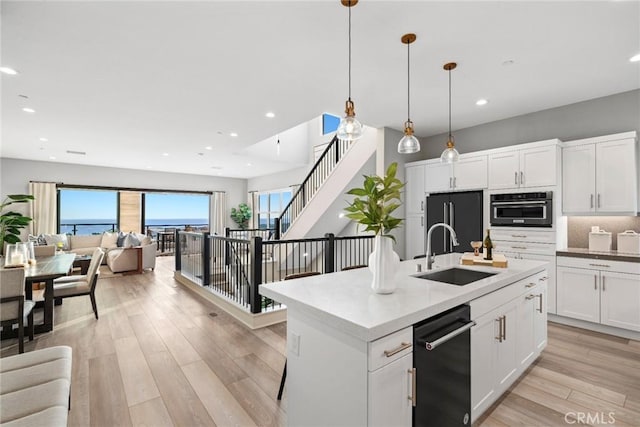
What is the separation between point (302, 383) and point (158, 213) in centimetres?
1117

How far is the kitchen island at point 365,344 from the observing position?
4.21 ft

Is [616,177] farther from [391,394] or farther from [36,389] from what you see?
[36,389]

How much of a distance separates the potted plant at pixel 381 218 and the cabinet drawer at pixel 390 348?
355 millimetres

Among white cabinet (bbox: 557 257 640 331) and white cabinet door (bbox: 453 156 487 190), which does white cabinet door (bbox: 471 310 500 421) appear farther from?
white cabinet door (bbox: 453 156 487 190)

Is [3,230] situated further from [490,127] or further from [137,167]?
[490,127]

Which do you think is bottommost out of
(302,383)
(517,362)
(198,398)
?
(198,398)

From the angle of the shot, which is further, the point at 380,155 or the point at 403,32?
the point at 380,155

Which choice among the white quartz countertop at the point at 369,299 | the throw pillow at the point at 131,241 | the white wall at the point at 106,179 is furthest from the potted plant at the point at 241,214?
the white quartz countertop at the point at 369,299

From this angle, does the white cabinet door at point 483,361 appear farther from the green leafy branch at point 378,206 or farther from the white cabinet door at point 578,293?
the white cabinet door at point 578,293

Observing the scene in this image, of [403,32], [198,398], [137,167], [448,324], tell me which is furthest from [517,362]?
[137,167]

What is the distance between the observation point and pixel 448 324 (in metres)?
1.62

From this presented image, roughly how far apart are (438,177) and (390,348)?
4.07 m

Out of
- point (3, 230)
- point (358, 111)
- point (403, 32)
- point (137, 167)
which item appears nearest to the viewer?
point (403, 32)

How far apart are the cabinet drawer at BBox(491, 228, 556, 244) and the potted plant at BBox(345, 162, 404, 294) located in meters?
3.22
